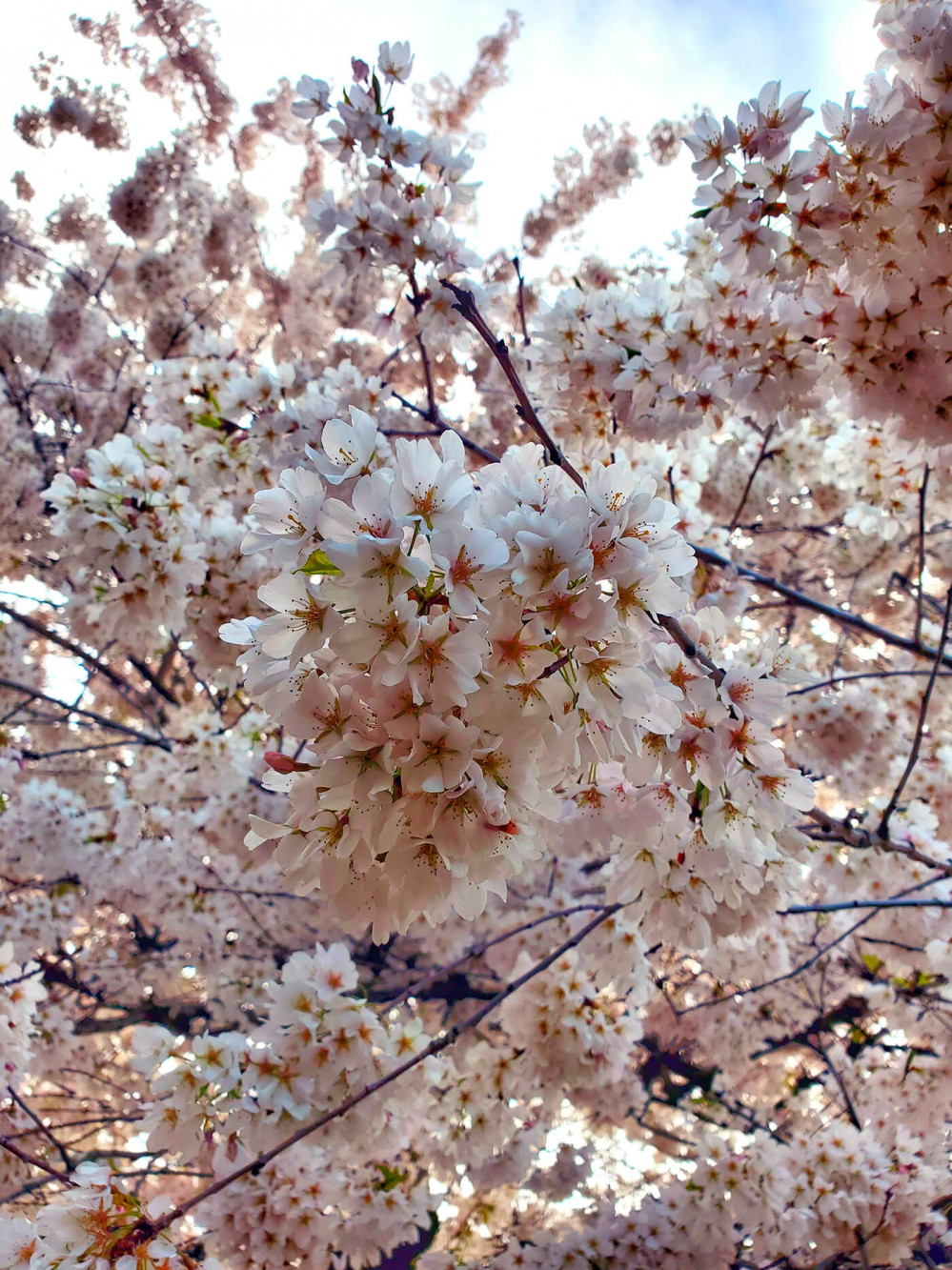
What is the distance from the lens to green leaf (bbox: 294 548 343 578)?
1006mm

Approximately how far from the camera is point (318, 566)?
3.33 ft

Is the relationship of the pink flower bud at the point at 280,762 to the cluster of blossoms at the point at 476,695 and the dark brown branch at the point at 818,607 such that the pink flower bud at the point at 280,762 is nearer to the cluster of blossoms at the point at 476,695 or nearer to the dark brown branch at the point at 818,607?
the cluster of blossoms at the point at 476,695

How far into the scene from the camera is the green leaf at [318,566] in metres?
1.01

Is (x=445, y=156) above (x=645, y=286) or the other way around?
above

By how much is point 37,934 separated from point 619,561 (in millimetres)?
4465

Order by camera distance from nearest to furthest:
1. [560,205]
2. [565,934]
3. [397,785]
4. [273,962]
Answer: [397,785] → [565,934] → [273,962] → [560,205]

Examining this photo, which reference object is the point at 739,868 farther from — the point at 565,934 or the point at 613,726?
the point at 565,934

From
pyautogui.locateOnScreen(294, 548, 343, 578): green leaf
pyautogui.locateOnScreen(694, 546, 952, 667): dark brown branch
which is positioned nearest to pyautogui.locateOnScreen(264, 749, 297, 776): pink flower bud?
pyautogui.locateOnScreen(294, 548, 343, 578): green leaf

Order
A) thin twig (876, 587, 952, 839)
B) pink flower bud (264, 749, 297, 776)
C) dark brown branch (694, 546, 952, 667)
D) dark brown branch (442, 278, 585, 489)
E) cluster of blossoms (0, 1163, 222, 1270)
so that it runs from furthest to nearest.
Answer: dark brown branch (694, 546, 952, 667) → thin twig (876, 587, 952, 839) → cluster of blossoms (0, 1163, 222, 1270) → dark brown branch (442, 278, 585, 489) → pink flower bud (264, 749, 297, 776)

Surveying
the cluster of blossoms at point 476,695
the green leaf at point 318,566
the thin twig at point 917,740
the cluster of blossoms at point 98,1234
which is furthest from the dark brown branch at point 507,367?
the cluster of blossoms at point 98,1234

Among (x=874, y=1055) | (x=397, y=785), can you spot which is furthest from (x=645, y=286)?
(x=874, y=1055)

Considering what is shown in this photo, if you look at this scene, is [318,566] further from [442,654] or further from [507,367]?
[507,367]

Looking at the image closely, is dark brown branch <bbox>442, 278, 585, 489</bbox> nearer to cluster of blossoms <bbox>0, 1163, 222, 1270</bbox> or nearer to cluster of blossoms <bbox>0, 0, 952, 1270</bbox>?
cluster of blossoms <bbox>0, 0, 952, 1270</bbox>

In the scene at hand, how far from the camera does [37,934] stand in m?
4.08
